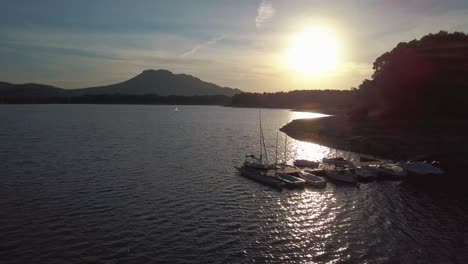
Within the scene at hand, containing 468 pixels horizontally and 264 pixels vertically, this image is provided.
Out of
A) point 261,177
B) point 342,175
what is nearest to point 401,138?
point 342,175

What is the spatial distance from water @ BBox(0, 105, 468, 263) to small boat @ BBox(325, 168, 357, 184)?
2539 mm

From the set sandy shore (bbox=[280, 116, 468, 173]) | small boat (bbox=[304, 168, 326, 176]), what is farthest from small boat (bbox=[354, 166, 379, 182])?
sandy shore (bbox=[280, 116, 468, 173])

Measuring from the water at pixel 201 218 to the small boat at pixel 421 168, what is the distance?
9385 millimetres

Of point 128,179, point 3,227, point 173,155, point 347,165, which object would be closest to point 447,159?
point 347,165

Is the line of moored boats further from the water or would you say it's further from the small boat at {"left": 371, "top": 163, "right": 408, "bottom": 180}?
the water

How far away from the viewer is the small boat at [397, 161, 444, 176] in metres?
68.3

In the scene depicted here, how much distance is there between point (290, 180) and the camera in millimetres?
59000

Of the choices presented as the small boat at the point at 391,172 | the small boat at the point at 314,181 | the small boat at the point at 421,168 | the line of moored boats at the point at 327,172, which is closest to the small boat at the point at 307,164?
the line of moored boats at the point at 327,172

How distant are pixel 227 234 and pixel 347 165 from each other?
40.1 metres

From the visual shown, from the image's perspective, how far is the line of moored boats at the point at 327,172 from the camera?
59.5 metres

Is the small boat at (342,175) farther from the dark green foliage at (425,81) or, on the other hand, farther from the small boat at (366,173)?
the dark green foliage at (425,81)

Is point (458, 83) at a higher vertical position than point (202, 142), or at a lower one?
higher

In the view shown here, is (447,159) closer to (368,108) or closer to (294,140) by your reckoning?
(294,140)

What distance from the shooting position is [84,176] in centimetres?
5875
